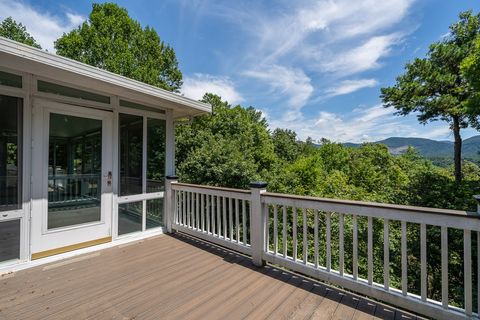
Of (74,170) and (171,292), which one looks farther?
(74,170)

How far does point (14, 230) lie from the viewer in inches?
109

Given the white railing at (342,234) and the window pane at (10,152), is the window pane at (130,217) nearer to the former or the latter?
the white railing at (342,234)

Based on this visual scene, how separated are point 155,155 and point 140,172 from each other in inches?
16.1

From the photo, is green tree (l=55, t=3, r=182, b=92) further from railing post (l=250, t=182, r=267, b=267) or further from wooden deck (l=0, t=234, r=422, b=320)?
railing post (l=250, t=182, r=267, b=267)

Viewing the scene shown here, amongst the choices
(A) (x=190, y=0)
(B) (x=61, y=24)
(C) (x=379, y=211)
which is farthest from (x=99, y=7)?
(C) (x=379, y=211)

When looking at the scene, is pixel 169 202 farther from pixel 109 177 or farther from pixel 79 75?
pixel 79 75

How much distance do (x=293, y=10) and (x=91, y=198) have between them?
218 inches

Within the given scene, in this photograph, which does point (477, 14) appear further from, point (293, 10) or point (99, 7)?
point (99, 7)

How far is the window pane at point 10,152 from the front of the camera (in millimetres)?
2692

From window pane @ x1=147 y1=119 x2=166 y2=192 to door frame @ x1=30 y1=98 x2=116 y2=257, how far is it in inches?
28.4

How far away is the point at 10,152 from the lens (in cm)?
275

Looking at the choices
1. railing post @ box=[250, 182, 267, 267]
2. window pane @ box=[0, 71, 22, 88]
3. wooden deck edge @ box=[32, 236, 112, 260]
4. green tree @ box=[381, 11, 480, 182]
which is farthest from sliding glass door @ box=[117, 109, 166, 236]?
green tree @ box=[381, 11, 480, 182]

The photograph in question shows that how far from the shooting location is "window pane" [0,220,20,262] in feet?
8.89

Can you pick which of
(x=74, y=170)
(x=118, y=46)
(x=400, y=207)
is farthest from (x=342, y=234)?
(x=118, y=46)
